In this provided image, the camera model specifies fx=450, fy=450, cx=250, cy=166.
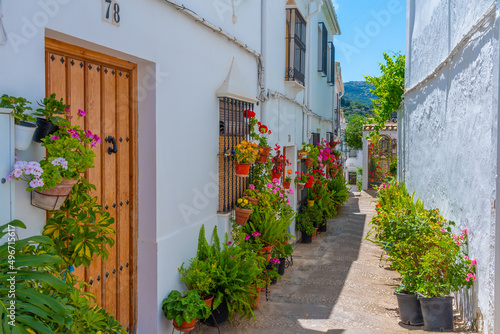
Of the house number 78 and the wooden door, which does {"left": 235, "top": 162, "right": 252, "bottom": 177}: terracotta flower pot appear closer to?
the wooden door

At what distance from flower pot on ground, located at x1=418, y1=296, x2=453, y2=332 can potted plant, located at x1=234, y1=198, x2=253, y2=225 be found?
2.31 meters

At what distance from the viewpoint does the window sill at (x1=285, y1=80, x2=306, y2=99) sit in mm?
8859

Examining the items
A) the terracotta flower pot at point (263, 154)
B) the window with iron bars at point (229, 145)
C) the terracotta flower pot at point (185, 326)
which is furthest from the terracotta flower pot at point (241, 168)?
the terracotta flower pot at point (185, 326)

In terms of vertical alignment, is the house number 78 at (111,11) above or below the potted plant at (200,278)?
above

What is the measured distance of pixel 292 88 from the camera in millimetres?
9195

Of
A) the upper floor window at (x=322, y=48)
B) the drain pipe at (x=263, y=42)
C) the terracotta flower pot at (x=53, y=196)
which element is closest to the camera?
the terracotta flower pot at (x=53, y=196)

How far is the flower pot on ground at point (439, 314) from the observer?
4.68 m

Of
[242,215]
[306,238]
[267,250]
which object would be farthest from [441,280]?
[306,238]

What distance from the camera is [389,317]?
17.5ft

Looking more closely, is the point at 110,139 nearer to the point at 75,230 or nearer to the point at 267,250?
the point at 75,230

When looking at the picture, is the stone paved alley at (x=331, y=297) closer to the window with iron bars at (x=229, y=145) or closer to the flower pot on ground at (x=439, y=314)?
the flower pot on ground at (x=439, y=314)

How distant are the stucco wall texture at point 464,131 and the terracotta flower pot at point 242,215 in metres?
2.51

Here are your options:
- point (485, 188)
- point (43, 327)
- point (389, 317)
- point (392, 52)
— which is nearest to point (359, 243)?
point (389, 317)

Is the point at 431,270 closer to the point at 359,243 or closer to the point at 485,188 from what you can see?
the point at 485,188
